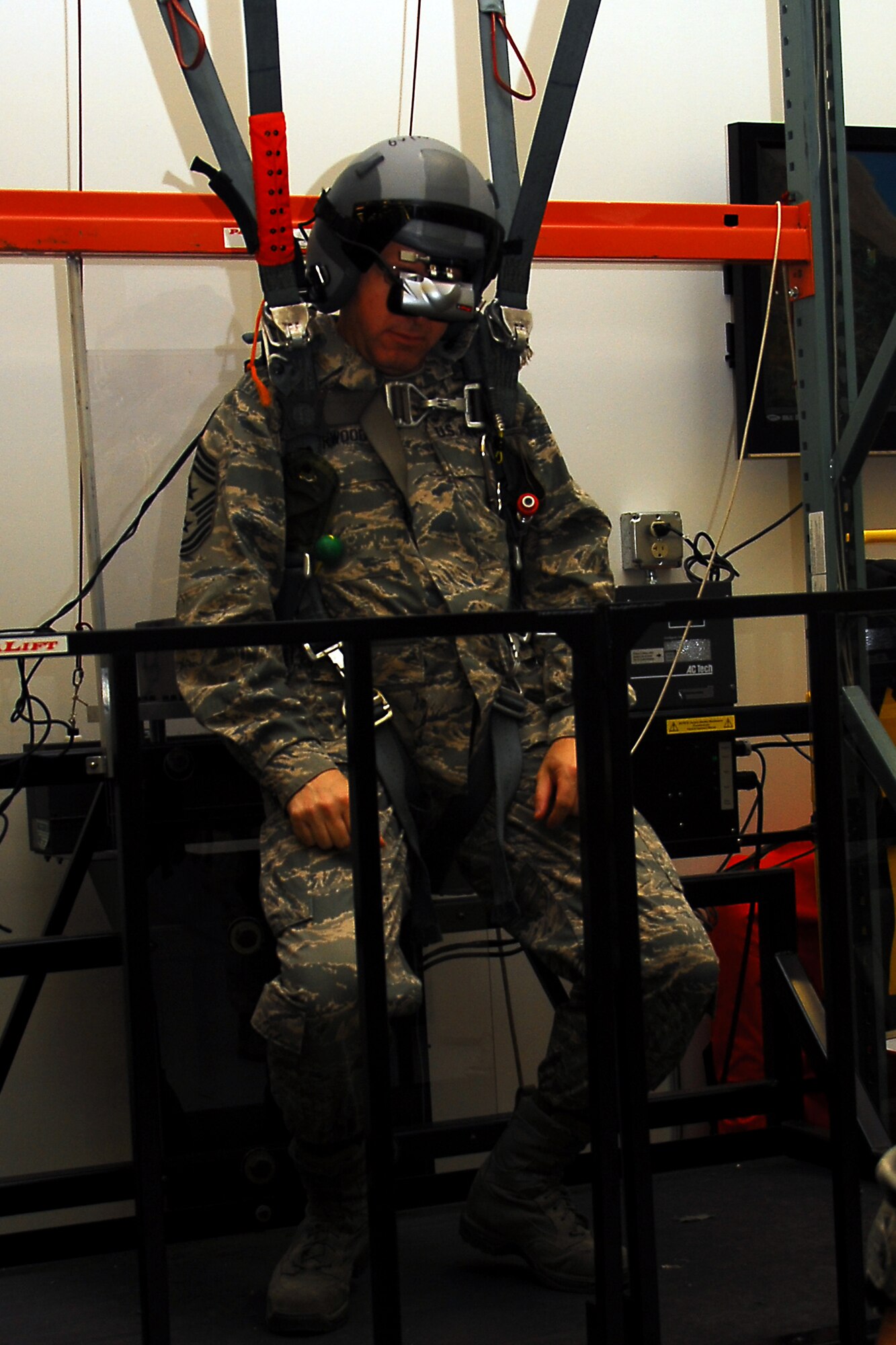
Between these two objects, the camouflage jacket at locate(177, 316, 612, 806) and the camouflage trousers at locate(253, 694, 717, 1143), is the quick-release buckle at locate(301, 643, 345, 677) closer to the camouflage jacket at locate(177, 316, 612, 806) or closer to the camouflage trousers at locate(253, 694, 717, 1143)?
the camouflage jacket at locate(177, 316, 612, 806)

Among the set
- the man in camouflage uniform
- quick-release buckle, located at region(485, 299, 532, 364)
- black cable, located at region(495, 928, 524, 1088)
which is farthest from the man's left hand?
black cable, located at region(495, 928, 524, 1088)

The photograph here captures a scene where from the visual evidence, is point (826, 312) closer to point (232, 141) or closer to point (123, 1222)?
point (232, 141)

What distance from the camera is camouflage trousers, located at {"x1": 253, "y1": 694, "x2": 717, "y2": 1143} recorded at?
1564 mm

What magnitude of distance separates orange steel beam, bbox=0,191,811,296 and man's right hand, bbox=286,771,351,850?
1.19 metres

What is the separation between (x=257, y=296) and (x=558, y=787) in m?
1.32

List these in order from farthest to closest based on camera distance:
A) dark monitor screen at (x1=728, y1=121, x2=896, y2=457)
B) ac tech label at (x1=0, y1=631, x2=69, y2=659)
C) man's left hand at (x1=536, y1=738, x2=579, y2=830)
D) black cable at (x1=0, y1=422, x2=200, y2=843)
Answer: dark monitor screen at (x1=728, y1=121, x2=896, y2=457) < black cable at (x1=0, y1=422, x2=200, y2=843) < man's left hand at (x1=536, y1=738, x2=579, y2=830) < ac tech label at (x1=0, y1=631, x2=69, y2=659)

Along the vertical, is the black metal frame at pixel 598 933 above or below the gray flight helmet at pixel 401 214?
below

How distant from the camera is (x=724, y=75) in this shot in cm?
300

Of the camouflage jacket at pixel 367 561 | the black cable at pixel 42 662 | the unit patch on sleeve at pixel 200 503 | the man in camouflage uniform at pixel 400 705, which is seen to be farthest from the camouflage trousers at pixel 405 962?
the black cable at pixel 42 662

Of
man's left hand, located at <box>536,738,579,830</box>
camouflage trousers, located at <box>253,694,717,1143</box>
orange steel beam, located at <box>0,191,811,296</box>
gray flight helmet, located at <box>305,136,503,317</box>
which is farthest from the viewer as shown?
orange steel beam, located at <box>0,191,811,296</box>

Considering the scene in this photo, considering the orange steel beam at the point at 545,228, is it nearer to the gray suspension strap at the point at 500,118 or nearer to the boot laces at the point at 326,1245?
the gray suspension strap at the point at 500,118

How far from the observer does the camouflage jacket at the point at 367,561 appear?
176cm

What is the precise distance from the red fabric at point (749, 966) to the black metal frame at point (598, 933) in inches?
52.8

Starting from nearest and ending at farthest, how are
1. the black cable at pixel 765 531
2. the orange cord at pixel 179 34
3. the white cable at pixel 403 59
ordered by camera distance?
the orange cord at pixel 179 34
the white cable at pixel 403 59
the black cable at pixel 765 531
